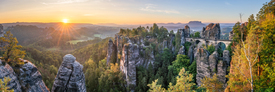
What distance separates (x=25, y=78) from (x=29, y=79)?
41cm

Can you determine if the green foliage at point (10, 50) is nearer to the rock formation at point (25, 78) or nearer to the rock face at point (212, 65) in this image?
the rock formation at point (25, 78)

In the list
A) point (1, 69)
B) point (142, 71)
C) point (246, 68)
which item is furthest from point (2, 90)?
point (142, 71)

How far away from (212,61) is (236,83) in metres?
10.9

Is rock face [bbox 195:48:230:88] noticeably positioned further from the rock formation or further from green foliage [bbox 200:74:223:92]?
the rock formation

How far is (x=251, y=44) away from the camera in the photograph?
17078 mm

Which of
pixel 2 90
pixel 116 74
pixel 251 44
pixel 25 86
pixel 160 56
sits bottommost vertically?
pixel 116 74

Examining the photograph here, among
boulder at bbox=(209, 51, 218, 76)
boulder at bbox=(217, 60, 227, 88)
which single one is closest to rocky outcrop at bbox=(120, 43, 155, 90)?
boulder at bbox=(209, 51, 218, 76)

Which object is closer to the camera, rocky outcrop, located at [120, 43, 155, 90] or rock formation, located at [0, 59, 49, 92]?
rock formation, located at [0, 59, 49, 92]

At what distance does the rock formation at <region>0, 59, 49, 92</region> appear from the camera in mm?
12502

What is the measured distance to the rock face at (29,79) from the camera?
13959mm

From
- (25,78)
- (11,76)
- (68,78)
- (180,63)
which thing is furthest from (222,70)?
(11,76)

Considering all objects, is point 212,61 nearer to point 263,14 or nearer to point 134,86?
point 263,14

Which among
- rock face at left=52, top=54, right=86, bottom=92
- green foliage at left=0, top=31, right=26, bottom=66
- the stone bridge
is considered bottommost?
rock face at left=52, top=54, right=86, bottom=92

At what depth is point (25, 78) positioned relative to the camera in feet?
46.4
